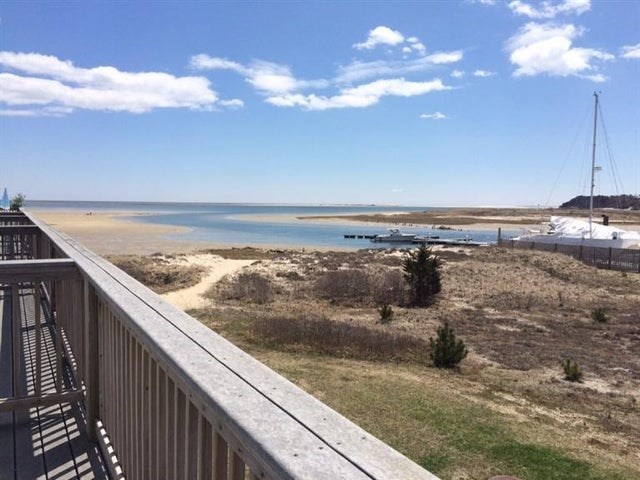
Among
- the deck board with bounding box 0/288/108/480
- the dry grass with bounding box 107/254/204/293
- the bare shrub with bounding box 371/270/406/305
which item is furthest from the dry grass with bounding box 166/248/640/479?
the deck board with bounding box 0/288/108/480

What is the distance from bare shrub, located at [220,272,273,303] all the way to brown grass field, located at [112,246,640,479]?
5 centimetres

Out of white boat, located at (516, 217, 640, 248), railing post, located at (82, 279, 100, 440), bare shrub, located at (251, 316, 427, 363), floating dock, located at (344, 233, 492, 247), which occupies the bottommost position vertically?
floating dock, located at (344, 233, 492, 247)

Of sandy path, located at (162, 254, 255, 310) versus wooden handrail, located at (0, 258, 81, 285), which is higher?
wooden handrail, located at (0, 258, 81, 285)

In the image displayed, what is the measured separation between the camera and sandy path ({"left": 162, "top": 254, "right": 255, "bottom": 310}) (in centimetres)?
1569

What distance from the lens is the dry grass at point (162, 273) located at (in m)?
18.9

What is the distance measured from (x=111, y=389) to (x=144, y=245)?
39300 millimetres

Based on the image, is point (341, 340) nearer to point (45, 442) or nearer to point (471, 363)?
point (471, 363)

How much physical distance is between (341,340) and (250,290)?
291 inches

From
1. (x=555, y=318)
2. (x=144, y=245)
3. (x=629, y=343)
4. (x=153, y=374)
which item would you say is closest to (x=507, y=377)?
(x=629, y=343)

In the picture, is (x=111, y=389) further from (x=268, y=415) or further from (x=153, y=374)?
(x=268, y=415)

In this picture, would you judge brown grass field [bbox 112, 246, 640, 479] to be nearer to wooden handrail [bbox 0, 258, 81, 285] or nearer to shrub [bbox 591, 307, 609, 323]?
shrub [bbox 591, 307, 609, 323]

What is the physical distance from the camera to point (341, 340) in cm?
1045

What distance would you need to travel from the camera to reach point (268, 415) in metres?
1.25

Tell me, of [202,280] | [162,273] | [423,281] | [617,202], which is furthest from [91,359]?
[617,202]
